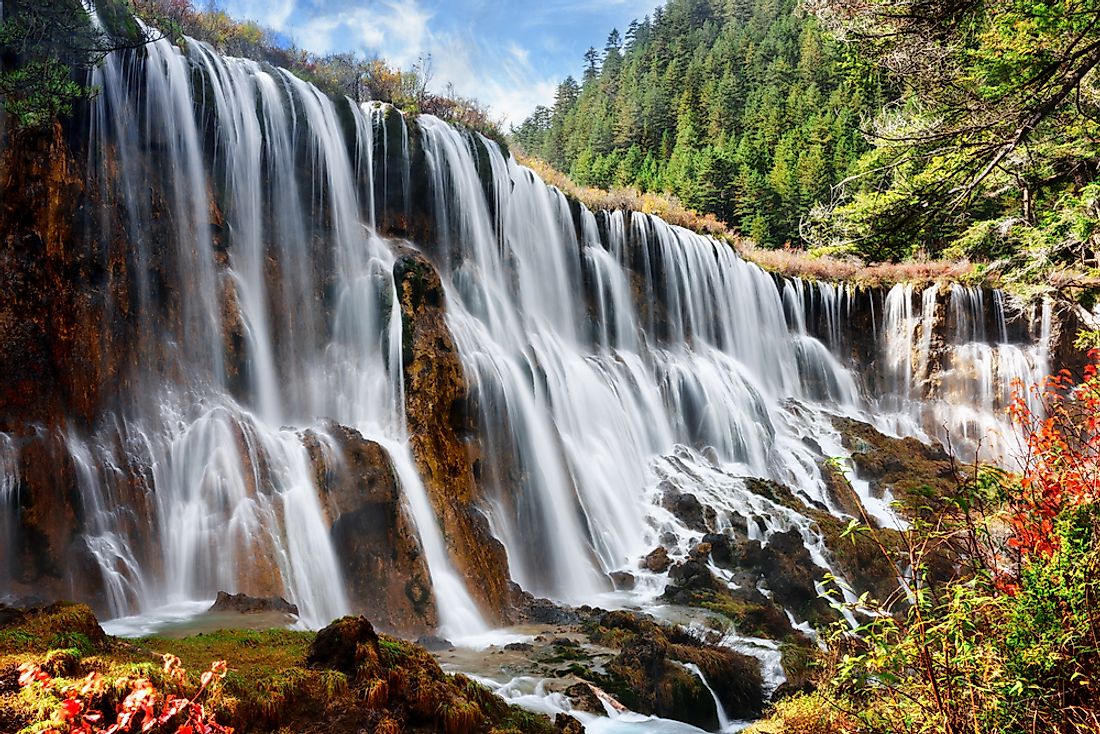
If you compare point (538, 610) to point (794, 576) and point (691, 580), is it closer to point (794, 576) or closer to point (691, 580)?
point (691, 580)

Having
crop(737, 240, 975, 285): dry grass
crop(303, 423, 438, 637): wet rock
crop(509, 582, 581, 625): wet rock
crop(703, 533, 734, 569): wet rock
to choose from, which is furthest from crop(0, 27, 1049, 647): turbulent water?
crop(737, 240, 975, 285): dry grass

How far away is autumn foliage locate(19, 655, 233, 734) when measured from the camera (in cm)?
171

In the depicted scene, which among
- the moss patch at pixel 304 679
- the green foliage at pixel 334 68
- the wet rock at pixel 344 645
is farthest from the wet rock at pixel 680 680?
the green foliage at pixel 334 68

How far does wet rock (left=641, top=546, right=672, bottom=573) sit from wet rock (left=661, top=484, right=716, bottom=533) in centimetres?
169

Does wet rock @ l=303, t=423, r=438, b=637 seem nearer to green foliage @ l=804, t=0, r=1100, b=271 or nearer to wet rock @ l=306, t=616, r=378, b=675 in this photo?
wet rock @ l=306, t=616, r=378, b=675

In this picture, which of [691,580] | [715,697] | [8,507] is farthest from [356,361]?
[715,697]

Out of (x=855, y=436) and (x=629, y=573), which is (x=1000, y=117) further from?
(x=855, y=436)

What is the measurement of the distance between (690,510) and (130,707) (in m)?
14.0

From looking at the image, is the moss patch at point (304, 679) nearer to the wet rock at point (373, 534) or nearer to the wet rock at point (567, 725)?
the wet rock at point (567, 725)

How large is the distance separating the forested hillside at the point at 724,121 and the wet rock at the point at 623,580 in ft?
85.2

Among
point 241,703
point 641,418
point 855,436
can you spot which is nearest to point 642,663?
point 241,703

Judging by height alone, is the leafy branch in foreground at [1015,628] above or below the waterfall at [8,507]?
below

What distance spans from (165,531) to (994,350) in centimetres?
2726

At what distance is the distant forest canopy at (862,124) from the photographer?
5766mm
